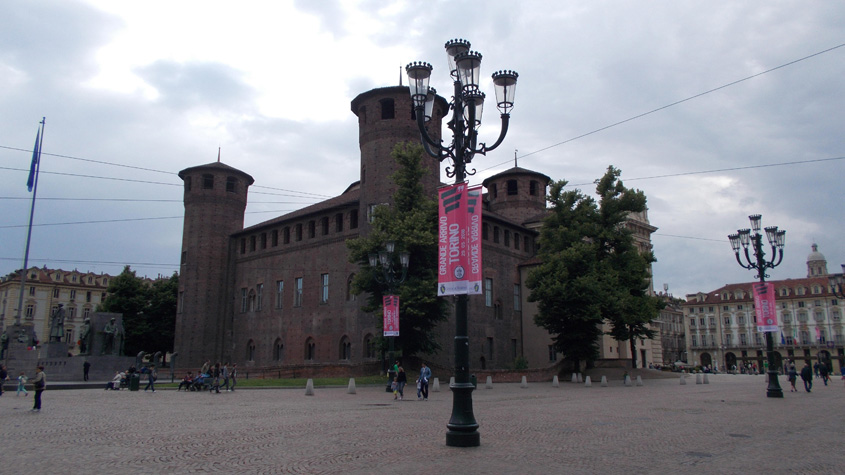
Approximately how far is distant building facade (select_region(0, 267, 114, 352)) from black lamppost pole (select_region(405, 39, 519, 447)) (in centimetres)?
6832

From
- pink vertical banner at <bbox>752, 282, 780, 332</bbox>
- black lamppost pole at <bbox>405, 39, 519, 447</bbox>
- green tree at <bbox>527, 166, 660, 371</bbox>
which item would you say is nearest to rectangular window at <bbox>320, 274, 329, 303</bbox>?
green tree at <bbox>527, 166, 660, 371</bbox>

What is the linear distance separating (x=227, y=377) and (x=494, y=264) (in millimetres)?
22551

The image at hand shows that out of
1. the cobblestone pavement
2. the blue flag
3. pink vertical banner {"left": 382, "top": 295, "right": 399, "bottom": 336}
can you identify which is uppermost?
the blue flag

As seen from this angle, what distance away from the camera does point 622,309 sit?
33719 millimetres

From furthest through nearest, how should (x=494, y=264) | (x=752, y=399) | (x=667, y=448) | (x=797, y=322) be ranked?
(x=797, y=322) < (x=494, y=264) < (x=752, y=399) < (x=667, y=448)

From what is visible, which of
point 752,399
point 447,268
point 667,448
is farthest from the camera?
point 752,399

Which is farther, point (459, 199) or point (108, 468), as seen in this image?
point (459, 199)

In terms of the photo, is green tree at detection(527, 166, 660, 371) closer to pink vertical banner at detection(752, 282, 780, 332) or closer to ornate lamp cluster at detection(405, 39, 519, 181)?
pink vertical banner at detection(752, 282, 780, 332)

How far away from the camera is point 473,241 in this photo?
9.70 metres

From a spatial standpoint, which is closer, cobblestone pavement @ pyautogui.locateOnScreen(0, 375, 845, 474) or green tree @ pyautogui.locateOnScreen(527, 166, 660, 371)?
cobblestone pavement @ pyautogui.locateOnScreen(0, 375, 845, 474)

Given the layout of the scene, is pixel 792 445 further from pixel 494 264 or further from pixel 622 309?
pixel 494 264

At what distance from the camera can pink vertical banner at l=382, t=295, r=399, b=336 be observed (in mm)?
22984

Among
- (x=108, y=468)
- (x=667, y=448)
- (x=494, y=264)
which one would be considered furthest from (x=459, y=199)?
(x=494, y=264)

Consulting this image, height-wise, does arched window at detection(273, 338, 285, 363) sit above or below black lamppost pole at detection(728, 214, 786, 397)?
below
